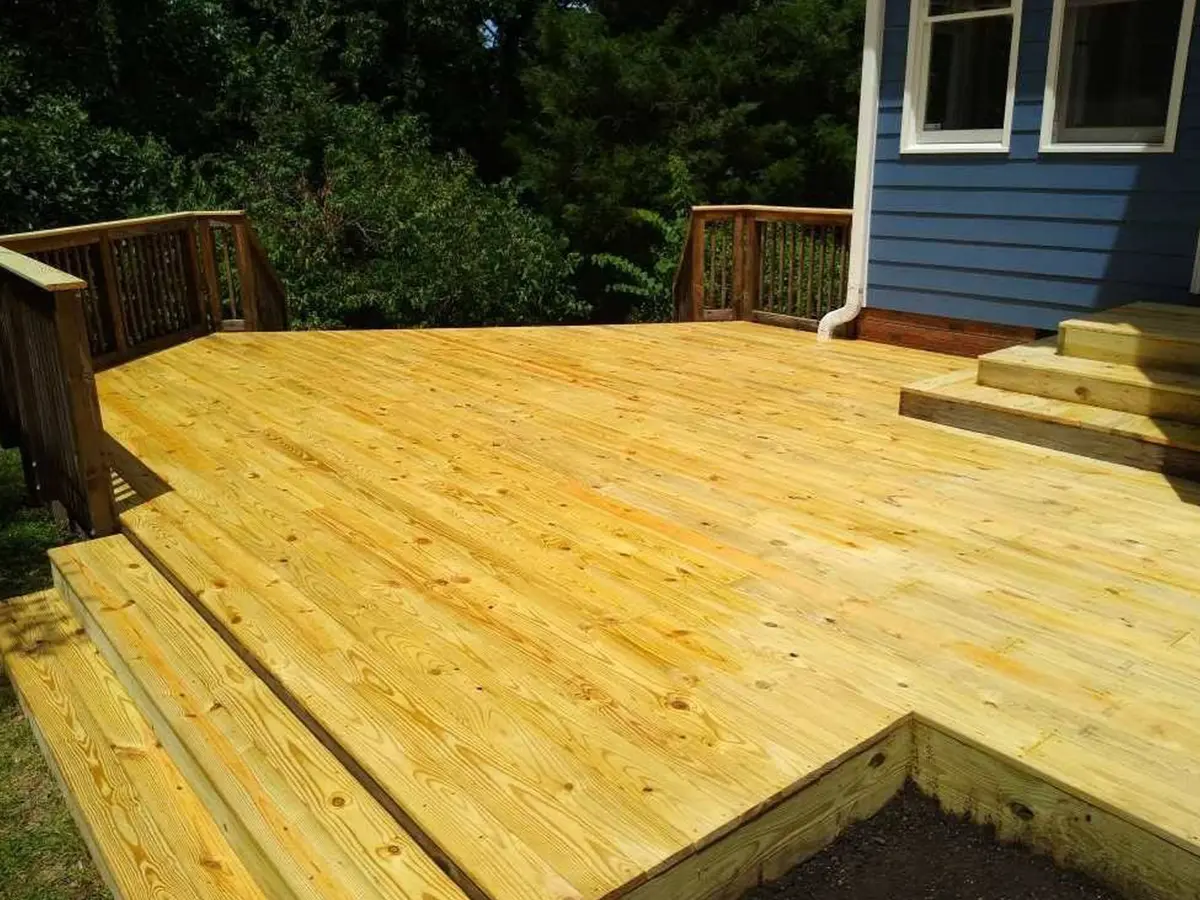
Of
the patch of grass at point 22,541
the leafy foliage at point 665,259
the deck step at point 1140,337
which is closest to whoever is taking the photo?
the patch of grass at point 22,541

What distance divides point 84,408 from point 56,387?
0.28 metres

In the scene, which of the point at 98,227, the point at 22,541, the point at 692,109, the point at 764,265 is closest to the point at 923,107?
the point at 764,265

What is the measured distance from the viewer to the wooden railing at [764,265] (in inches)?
257

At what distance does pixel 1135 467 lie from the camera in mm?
3719

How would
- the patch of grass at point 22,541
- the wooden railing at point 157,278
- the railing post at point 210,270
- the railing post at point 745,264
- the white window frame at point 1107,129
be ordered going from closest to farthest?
the patch of grass at point 22,541 → the white window frame at point 1107,129 → the wooden railing at point 157,278 → the railing post at point 210,270 → the railing post at point 745,264

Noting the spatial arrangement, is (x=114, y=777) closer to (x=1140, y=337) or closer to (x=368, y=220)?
(x=1140, y=337)

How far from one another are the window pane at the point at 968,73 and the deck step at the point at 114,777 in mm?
4975

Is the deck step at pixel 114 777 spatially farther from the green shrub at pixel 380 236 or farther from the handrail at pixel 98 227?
the green shrub at pixel 380 236

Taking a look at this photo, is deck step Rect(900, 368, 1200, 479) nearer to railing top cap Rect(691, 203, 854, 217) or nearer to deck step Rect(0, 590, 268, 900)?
railing top cap Rect(691, 203, 854, 217)

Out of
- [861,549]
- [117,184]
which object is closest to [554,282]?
[117,184]

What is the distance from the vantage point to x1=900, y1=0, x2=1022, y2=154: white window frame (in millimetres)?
5223

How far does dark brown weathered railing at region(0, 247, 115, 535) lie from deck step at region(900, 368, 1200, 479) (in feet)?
10.6

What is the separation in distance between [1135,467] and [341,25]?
12734 millimetres

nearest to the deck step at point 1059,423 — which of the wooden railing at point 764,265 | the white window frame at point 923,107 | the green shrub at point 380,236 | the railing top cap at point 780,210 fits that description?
the white window frame at point 923,107
